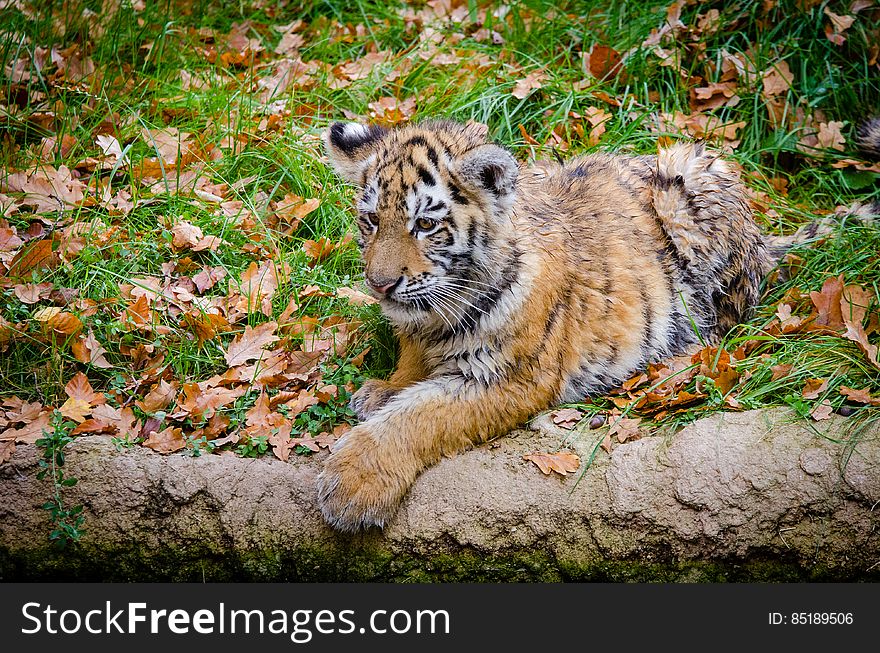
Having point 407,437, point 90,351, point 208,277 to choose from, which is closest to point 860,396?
point 407,437

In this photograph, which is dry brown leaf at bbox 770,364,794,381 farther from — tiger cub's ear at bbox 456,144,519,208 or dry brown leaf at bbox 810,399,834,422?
tiger cub's ear at bbox 456,144,519,208

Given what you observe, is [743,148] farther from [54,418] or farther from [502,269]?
[54,418]

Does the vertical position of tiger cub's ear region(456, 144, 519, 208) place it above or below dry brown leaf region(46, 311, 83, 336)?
above

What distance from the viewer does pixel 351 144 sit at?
465 centimetres

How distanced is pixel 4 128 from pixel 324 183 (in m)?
2.28

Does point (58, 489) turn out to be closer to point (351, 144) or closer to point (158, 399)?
point (158, 399)

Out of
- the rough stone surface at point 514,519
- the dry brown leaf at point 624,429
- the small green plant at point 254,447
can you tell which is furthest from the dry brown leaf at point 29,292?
the dry brown leaf at point 624,429

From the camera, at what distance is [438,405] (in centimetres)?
448

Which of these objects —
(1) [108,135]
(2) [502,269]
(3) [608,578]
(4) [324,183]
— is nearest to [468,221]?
(2) [502,269]

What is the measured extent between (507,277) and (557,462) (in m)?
0.93

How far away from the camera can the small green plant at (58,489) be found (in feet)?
13.7

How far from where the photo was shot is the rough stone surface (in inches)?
162

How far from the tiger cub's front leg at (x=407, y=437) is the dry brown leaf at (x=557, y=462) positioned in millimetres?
266

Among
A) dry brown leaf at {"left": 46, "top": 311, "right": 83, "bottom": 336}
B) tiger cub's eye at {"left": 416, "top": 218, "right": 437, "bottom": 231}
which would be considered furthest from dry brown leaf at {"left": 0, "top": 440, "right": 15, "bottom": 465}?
tiger cub's eye at {"left": 416, "top": 218, "right": 437, "bottom": 231}
